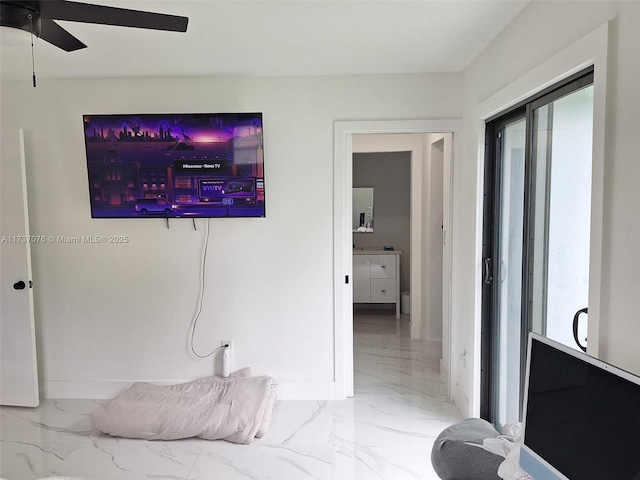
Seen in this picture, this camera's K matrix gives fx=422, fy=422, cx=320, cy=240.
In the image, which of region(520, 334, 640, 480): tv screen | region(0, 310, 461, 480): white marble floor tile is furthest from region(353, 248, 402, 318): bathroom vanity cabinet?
region(520, 334, 640, 480): tv screen

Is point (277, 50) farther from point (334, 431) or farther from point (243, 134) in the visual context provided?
point (334, 431)

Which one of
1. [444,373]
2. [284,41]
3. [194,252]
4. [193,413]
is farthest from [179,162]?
[444,373]

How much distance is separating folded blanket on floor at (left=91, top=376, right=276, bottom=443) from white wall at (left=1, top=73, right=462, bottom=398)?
0.28 meters

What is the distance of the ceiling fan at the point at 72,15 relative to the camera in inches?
57.0

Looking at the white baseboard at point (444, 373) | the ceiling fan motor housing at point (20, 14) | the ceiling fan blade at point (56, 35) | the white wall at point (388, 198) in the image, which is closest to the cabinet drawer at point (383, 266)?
the white wall at point (388, 198)

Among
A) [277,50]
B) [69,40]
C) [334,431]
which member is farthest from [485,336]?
[69,40]

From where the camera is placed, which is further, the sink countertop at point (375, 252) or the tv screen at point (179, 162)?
the sink countertop at point (375, 252)

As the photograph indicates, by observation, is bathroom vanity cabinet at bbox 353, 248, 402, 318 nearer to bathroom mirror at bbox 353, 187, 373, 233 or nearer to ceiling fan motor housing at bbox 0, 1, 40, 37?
bathroom mirror at bbox 353, 187, 373, 233

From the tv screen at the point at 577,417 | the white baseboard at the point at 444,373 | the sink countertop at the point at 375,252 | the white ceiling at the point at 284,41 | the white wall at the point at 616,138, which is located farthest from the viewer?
the sink countertop at the point at 375,252

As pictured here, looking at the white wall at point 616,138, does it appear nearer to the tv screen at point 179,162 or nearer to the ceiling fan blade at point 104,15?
the ceiling fan blade at point 104,15

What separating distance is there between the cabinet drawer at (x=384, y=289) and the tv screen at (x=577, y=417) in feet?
13.7

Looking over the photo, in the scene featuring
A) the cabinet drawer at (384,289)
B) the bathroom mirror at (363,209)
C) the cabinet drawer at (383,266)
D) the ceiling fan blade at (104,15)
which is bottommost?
the cabinet drawer at (384,289)

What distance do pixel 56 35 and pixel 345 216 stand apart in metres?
2.03

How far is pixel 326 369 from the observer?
3.24m
